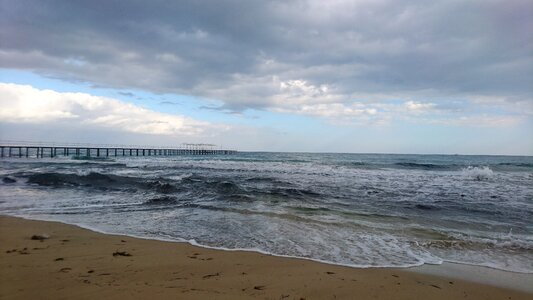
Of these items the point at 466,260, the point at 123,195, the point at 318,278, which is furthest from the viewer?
the point at 123,195

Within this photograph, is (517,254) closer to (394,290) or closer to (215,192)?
(394,290)

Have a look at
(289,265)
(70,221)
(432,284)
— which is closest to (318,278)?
(289,265)

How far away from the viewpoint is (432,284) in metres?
4.61

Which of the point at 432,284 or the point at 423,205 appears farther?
the point at 423,205

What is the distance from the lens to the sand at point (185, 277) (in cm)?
377

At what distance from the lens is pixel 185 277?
4359 millimetres

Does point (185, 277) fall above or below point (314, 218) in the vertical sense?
above

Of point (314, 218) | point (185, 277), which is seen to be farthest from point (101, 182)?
point (185, 277)

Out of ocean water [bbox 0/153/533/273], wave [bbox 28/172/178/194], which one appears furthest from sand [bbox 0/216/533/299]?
wave [bbox 28/172/178/194]

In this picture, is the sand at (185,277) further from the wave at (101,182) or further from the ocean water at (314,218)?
the wave at (101,182)

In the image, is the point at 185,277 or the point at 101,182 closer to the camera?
the point at 185,277

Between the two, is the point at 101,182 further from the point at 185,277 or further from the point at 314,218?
the point at 185,277

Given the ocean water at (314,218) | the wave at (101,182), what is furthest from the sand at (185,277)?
the wave at (101,182)

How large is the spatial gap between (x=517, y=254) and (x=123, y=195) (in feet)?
39.8
